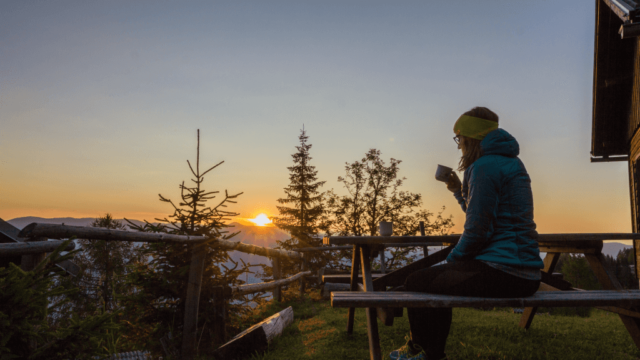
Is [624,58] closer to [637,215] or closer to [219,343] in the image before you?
[637,215]

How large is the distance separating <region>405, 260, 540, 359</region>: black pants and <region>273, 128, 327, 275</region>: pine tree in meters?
15.3

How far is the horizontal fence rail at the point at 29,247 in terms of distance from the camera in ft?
5.97

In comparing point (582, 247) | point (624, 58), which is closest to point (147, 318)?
point (582, 247)

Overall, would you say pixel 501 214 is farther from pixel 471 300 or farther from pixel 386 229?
pixel 386 229

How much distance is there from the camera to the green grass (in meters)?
3.38

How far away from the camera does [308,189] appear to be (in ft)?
64.7

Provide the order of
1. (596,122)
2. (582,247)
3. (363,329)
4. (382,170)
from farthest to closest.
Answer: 1. (382,170)
2. (596,122)
3. (363,329)
4. (582,247)

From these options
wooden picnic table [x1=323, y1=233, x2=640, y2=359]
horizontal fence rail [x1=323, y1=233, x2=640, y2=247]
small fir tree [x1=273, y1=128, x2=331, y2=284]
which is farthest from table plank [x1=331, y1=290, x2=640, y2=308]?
small fir tree [x1=273, y1=128, x2=331, y2=284]

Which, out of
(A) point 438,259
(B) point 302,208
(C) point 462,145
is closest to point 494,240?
(C) point 462,145

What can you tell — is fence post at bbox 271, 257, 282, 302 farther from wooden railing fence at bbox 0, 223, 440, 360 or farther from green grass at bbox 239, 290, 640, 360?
green grass at bbox 239, 290, 640, 360

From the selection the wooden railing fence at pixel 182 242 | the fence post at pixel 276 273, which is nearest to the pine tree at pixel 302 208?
the fence post at pixel 276 273

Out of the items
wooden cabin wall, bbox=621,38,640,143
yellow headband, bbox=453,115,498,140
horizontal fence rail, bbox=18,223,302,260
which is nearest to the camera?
horizontal fence rail, bbox=18,223,302,260

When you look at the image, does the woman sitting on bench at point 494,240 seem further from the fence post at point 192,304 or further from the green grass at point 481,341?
the fence post at point 192,304

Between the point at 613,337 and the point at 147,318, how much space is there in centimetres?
517
